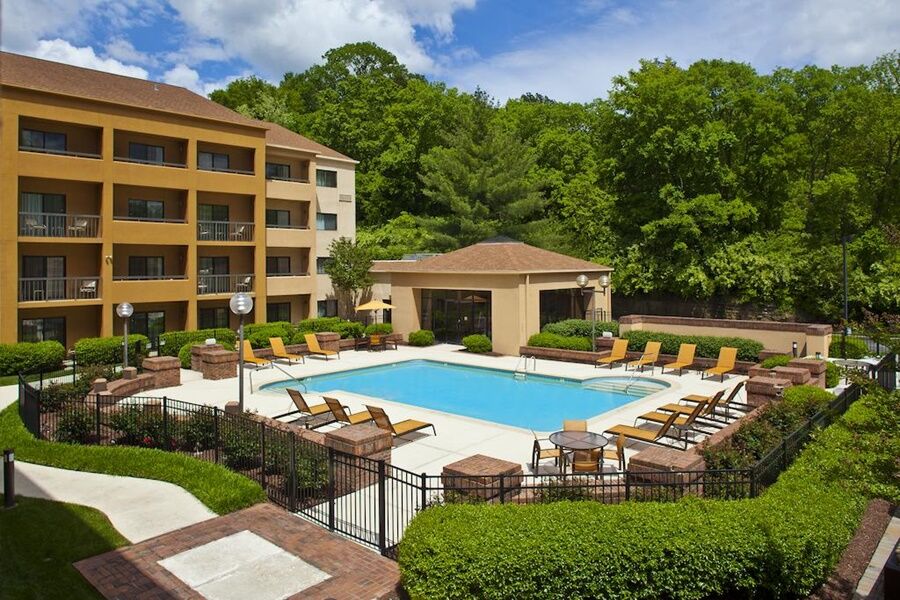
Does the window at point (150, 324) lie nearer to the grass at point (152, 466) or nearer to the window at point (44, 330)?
the window at point (44, 330)

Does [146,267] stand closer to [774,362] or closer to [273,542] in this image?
[273,542]

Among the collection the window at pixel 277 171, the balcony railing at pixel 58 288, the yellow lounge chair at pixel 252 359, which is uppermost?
the window at pixel 277 171

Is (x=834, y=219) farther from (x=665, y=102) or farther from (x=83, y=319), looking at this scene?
(x=83, y=319)

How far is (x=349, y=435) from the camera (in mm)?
12375

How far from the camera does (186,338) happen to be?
28453mm

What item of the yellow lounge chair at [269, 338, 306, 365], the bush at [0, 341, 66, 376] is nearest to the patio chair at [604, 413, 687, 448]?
the yellow lounge chair at [269, 338, 306, 365]

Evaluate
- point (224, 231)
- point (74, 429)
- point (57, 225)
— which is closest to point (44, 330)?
point (57, 225)

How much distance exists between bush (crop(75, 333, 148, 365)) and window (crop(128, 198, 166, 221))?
7.19m

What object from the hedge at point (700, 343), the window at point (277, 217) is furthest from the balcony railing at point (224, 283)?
the hedge at point (700, 343)

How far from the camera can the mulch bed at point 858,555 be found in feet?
27.6

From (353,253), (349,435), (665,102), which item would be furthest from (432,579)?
(665,102)

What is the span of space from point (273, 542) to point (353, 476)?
233cm

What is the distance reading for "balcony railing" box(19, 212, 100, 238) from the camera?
2762 centimetres

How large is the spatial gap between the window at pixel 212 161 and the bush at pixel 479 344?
1702 cm
